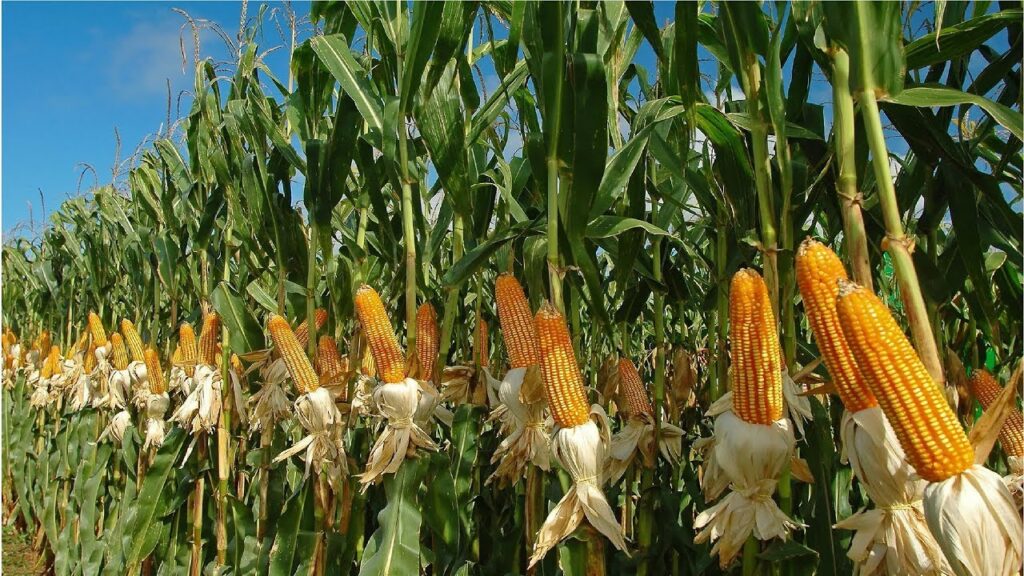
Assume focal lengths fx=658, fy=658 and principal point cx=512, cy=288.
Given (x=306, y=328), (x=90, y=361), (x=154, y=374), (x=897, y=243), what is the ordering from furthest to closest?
(x=90, y=361) < (x=154, y=374) < (x=306, y=328) < (x=897, y=243)

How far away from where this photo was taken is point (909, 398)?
1.31 metres

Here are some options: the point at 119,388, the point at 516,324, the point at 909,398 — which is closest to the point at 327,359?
the point at 516,324

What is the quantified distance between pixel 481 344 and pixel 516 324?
37.5 inches

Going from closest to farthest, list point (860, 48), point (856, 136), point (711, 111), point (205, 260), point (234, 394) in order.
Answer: point (860, 48), point (856, 136), point (711, 111), point (234, 394), point (205, 260)

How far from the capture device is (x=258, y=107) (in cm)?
350

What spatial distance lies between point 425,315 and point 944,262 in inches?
80.2

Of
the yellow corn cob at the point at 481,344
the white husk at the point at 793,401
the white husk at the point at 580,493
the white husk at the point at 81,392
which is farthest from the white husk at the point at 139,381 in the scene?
the white husk at the point at 793,401

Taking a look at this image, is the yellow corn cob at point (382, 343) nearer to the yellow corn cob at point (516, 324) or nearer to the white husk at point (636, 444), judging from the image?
the yellow corn cob at point (516, 324)

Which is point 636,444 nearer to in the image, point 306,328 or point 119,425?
point 306,328

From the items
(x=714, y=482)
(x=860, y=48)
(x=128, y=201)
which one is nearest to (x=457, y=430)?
(x=714, y=482)

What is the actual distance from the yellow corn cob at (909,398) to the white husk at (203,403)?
3.68 metres

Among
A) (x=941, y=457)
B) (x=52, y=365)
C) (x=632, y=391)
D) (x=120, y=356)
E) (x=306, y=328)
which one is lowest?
(x=941, y=457)

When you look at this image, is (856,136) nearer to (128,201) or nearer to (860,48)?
(860,48)

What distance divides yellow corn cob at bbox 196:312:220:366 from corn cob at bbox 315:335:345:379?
3.42ft
